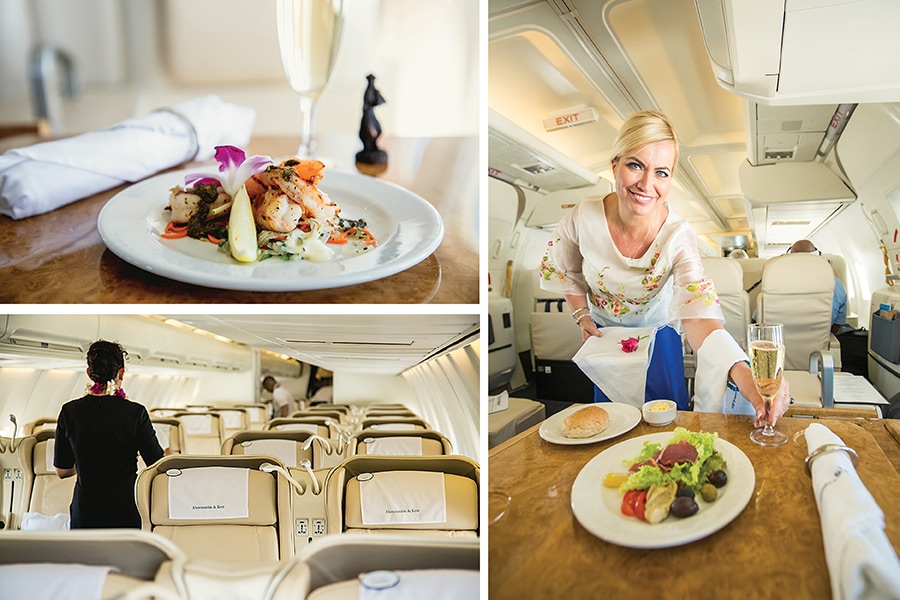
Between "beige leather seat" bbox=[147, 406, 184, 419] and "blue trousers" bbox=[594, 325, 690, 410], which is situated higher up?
"blue trousers" bbox=[594, 325, 690, 410]

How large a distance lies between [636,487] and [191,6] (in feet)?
4.47

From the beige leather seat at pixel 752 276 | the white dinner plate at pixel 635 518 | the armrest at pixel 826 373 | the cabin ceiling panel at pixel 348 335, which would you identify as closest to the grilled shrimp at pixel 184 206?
the cabin ceiling panel at pixel 348 335

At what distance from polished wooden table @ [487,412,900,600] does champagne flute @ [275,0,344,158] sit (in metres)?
0.70

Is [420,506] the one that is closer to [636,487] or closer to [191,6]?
[636,487]

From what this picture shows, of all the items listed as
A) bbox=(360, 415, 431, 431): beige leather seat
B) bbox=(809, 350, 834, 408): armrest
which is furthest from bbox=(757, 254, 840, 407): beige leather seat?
bbox=(360, 415, 431, 431): beige leather seat

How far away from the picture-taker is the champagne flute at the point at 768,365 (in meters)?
0.78

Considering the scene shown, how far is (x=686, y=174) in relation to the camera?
836mm

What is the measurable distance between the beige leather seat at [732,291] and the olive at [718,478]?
204 millimetres

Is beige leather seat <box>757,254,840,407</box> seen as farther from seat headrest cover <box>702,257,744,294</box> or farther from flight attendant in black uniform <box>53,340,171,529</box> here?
flight attendant in black uniform <box>53,340,171,529</box>

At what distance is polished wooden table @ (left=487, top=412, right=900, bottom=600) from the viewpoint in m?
0.61

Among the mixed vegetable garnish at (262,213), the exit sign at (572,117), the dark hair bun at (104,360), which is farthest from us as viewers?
the dark hair bun at (104,360)

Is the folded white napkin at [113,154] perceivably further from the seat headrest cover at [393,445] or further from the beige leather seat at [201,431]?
the seat headrest cover at [393,445]

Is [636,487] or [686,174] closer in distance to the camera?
[636,487]

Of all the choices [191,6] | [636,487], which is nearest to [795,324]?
[636,487]
